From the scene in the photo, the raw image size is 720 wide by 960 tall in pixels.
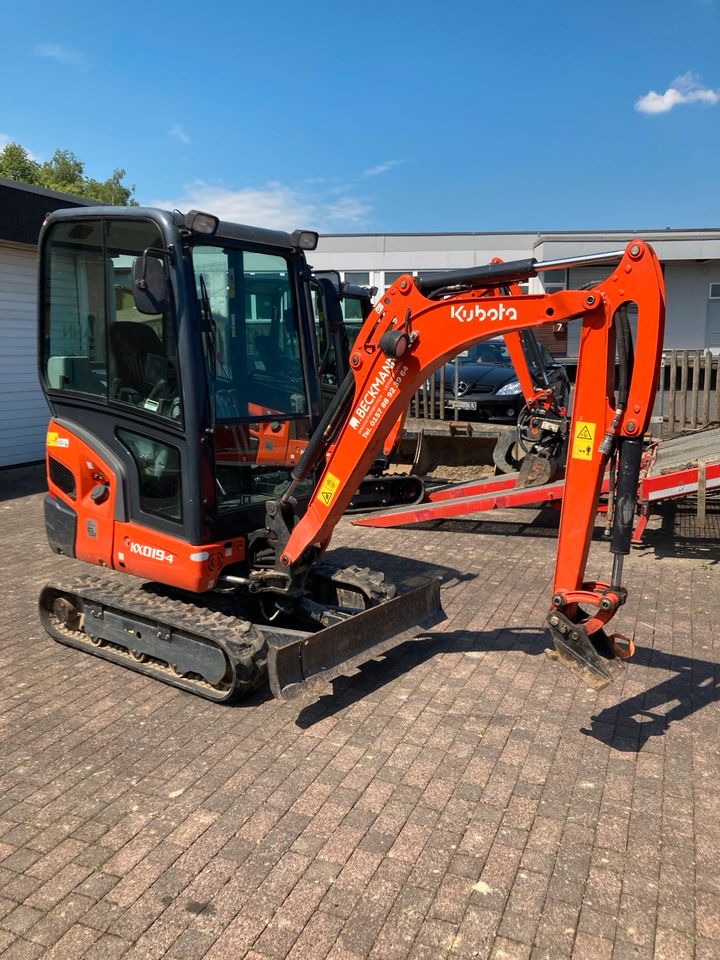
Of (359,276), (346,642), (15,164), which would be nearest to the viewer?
(346,642)

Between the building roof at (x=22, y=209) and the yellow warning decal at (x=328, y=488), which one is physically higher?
the building roof at (x=22, y=209)

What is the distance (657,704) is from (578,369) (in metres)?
2.14

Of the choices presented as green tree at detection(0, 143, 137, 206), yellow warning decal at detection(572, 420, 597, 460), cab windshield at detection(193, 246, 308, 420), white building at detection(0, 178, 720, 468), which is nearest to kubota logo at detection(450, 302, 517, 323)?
yellow warning decal at detection(572, 420, 597, 460)

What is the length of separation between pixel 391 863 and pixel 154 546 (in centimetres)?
259

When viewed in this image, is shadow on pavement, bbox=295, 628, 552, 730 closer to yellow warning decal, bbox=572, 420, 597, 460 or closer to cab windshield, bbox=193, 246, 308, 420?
cab windshield, bbox=193, 246, 308, 420

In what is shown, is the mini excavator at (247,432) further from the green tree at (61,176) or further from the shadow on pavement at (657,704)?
the green tree at (61,176)

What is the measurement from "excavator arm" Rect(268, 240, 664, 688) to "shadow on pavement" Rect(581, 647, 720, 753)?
56 centimetres

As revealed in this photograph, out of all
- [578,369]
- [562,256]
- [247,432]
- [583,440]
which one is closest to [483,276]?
[578,369]

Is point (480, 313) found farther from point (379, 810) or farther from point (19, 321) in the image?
point (19, 321)

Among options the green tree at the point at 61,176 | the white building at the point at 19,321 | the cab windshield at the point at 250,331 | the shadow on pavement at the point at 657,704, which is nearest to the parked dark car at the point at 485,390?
the white building at the point at 19,321

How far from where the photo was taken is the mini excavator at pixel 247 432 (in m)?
4.09

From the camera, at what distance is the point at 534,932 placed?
299cm

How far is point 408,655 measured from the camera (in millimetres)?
5570

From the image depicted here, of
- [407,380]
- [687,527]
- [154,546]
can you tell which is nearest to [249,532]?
[154,546]
